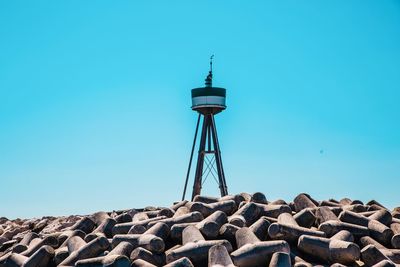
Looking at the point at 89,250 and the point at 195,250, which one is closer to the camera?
the point at 195,250

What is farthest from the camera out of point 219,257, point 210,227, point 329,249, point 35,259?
point 35,259

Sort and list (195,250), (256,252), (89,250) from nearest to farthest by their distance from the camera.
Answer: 1. (256,252)
2. (195,250)
3. (89,250)

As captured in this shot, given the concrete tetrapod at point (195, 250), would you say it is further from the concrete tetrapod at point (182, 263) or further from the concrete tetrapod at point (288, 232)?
the concrete tetrapod at point (288, 232)

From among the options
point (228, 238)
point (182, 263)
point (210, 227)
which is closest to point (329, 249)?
point (228, 238)

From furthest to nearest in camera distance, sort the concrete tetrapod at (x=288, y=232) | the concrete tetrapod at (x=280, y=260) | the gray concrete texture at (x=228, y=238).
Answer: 1. the concrete tetrapod at (x=288, y=232)
2. the gray concrete texture at (x=228, y=238)
3. the concrete tetrapod at (x=280, y=260)

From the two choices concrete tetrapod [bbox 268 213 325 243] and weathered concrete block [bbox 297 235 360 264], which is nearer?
weathered concrete block [bbox 297 235 360 264]

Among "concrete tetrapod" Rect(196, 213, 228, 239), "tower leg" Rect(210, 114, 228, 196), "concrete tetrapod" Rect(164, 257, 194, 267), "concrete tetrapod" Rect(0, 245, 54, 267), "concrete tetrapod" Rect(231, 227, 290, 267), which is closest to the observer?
"concrete tetrapod" Rect(164, 257, 194, 267)

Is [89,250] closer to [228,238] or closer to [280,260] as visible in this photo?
[228,238]

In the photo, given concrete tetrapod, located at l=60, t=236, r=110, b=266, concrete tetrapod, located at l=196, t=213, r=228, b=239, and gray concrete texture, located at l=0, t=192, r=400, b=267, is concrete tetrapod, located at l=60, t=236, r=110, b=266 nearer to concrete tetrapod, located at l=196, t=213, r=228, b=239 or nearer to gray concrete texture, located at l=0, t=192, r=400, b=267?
gray concrete texture, located at l=0, t=192, r=400, b=267

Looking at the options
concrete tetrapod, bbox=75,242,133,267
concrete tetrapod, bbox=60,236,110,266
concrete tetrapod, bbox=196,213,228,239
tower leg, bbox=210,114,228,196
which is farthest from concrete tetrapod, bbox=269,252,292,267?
tower leg, bbox=210,114,228,196

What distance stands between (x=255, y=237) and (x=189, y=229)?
132cm

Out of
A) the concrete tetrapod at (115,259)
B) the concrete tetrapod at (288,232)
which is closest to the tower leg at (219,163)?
Result: the concrete tetrapod at (288,232)

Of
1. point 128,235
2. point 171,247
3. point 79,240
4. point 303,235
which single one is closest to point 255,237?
point 303,235

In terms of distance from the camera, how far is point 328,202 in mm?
15211
